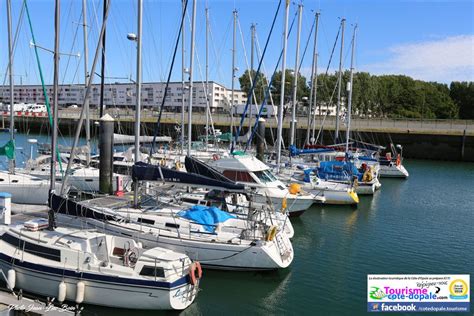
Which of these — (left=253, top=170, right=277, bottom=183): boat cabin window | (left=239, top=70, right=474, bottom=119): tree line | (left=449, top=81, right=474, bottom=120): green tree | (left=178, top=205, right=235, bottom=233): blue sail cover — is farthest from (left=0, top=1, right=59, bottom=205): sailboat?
(left=449, top=81, right=474, bottom=120): green tree

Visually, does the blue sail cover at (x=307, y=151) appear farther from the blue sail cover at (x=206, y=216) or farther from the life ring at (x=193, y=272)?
the life ring at (x=193, y=272)

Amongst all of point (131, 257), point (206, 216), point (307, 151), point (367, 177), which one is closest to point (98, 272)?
point (131, 257)

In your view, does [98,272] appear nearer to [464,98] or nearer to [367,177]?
[367,177]

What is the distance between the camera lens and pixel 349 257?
57.8ft

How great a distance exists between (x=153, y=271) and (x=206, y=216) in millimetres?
4016

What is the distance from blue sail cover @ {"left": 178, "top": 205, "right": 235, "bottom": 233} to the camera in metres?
15.2

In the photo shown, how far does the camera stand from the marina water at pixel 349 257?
13133 mm

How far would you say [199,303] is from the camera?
1281 centimetres

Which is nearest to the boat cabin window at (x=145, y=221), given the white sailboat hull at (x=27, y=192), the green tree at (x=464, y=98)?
the white sailboat hull at (x=27, y=192)

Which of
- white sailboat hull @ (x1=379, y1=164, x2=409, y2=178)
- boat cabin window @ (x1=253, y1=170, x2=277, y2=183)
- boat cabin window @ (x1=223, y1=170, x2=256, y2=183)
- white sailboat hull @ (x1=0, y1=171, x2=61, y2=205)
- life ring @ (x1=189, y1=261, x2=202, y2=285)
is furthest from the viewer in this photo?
white sailboat hull @ (x1=379, y1=164, x2=409, y2=178)

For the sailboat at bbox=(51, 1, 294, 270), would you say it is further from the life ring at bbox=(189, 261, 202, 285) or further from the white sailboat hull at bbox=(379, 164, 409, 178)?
the white sailboat hull at bbox=(379, 164, 409, 178)

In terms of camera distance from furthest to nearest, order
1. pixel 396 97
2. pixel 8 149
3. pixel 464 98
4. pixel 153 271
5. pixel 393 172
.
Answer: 1. pixel 396 97
2. pixel 464 98
3. pixel 393 172
4. pixel 8 149
5. pixel 153 271

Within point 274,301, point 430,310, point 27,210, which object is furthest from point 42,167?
point 430,310

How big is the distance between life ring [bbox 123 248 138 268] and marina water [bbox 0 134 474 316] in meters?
1.32
